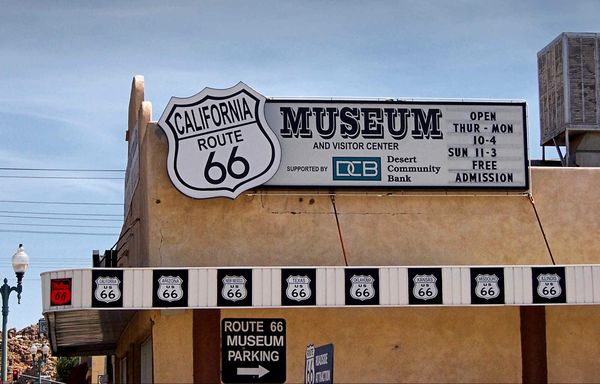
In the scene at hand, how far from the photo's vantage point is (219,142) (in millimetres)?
21359

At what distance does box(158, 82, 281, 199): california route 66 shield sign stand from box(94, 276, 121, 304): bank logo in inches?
111

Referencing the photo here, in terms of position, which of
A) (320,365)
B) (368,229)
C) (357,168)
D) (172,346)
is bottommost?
(172,346)

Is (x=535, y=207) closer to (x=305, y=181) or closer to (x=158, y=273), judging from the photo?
(x=305, y=181)

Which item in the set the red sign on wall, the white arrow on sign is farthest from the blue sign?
the white arrow on sign

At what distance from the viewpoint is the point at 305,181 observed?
2158 cm

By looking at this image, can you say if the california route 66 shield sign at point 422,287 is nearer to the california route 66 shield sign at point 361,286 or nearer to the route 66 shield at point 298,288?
the california route 66 shield sign at point 361,286

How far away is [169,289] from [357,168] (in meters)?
4.94

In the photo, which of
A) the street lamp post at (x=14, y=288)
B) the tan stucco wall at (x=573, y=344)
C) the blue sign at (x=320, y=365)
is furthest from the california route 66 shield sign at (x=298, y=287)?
the street lamp post at (x=14, y=288)

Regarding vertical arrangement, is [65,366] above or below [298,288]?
below

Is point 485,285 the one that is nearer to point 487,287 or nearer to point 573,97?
point 487,287

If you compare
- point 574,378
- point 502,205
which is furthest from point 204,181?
point 574,378

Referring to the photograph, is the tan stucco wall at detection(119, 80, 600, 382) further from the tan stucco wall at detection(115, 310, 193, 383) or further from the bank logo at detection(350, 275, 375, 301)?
the bank logo at detection(350, 275, 375, 301)

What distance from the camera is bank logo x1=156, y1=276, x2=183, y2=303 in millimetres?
19000

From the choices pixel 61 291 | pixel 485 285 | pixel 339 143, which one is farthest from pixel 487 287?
pixel 61 291
